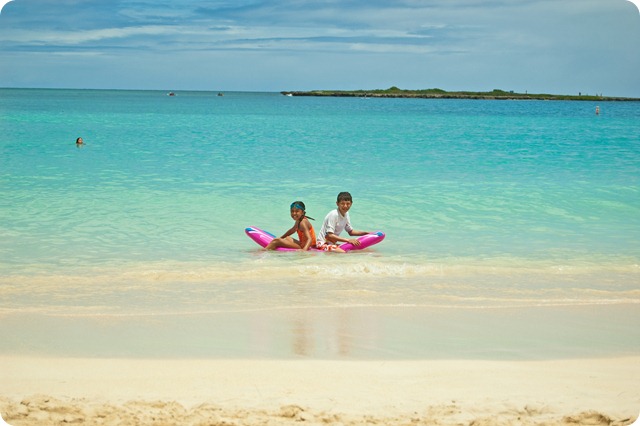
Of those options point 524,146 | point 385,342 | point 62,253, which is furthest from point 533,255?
point 524,146

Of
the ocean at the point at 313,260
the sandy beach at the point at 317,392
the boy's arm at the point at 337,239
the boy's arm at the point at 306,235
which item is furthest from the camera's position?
the boy's arm at the point at 337,239

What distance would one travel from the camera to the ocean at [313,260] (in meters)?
4.91

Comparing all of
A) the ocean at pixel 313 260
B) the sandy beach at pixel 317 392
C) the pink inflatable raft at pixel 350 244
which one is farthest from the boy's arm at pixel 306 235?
the sandy beach at pixel 317 392

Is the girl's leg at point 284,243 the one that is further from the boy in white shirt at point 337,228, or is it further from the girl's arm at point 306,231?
the boy in white shirt at point 337,228

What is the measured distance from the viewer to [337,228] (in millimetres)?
8164

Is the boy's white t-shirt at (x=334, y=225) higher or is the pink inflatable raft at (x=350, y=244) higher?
the boy's white t-shirt at (x=334, y=225)

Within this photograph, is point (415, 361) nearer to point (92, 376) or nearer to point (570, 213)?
point (92, 376)

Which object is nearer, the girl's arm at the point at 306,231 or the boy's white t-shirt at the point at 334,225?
the girl's arm at the point at 306,231

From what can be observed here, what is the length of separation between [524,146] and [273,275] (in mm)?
16871

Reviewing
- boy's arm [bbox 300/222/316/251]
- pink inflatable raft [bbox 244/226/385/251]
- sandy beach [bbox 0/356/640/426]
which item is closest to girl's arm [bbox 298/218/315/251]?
boy's arm [bbox 300/222/316/251]

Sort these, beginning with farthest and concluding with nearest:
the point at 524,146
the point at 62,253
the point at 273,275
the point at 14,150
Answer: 1. the point at 524,146
2. the point at 14,150
3. the point at 62,253
4. the point at 273,275

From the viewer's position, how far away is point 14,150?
18516 mm

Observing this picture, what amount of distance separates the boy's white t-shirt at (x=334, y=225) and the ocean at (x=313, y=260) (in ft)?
1.16

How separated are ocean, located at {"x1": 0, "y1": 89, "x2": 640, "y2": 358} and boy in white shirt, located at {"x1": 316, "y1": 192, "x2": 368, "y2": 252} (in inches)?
7.7
